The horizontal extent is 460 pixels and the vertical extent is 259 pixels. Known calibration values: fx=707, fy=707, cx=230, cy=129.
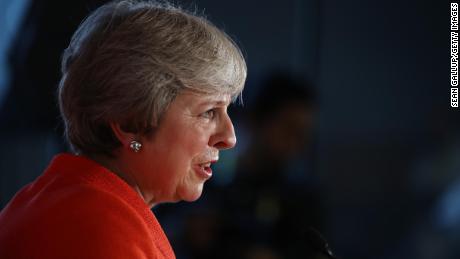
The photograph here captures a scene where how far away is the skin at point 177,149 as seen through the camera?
3.80ft

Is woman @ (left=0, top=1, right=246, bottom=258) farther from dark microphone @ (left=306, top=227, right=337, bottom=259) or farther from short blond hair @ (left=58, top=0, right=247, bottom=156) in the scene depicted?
dark microphone @ (left=306, top=227, right=337, bottom=259)

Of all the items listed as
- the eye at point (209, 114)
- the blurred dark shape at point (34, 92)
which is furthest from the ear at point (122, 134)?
the blurred dark shape at point (34, 92)

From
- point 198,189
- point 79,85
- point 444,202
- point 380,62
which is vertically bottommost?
point 444,202

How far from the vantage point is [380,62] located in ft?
10.2

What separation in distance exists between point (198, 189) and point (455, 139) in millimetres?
2090

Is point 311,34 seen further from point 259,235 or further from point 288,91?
point 259,235

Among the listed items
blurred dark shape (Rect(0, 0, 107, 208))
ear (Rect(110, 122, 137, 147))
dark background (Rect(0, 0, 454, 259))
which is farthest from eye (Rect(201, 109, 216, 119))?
dark background (Rect(0, 0, 454, 259))

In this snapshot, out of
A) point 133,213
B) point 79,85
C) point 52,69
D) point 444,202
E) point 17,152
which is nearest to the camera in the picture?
point 133,213

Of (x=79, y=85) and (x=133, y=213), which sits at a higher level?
(x=79, y=85)

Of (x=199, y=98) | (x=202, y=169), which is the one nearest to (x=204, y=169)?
(x=202, y=169)

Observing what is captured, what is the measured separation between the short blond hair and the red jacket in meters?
0.08

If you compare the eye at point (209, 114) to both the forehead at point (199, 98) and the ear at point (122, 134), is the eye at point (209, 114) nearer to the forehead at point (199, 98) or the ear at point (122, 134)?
the forehead at point (199, 98)

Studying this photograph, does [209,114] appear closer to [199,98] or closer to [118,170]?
[199,98]

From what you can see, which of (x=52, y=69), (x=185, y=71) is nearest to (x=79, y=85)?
(x=185, y=71)
